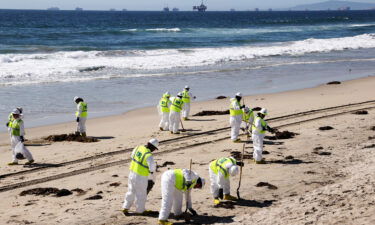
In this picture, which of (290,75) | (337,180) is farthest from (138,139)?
(290,75)

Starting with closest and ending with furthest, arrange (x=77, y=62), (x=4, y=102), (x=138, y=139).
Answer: (x=138, y=139), (x=4, y=102), (x=77, y=62)

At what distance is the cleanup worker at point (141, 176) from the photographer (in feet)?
40.6

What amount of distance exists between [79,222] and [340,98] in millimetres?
20106

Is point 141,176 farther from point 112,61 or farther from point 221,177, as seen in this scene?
point 112,61

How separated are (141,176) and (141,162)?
306 mm

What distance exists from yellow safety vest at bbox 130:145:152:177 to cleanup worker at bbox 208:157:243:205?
1.73m

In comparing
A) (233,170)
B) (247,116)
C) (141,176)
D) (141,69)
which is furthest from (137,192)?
(141,69)

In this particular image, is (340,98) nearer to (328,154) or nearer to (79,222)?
(328,154)

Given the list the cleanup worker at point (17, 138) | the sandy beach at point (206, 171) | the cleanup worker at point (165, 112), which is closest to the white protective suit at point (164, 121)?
the cleanup worker at point (165, 112)

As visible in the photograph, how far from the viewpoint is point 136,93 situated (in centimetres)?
3166

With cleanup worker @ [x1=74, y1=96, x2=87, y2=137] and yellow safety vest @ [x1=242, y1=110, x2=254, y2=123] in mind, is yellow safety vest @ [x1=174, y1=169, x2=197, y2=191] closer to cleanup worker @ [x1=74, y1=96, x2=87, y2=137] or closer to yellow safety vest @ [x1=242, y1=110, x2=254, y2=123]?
yellow safety vest @ [x1=242, y1=110, x2=254, y2=123]

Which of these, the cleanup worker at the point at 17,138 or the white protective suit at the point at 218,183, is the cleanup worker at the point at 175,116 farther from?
the white protective suit at the point at 218,183

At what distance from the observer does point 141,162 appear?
12398 millimetres

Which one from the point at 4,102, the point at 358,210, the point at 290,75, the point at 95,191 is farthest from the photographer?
the point at 290,75
